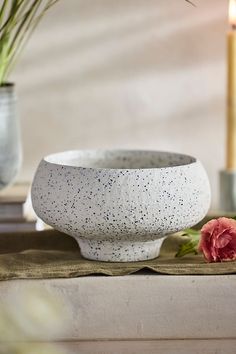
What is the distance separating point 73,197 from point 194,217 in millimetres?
105

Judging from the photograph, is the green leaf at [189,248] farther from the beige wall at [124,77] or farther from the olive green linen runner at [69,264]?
the beige wall at [124,77]

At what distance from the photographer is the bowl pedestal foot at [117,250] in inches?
32.2

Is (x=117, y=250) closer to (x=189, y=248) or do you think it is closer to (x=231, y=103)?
(x=189, y=248)

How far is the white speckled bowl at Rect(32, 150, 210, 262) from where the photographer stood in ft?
2.56

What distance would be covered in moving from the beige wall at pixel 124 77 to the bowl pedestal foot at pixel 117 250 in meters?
0.61

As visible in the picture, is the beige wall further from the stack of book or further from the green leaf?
the green leaf

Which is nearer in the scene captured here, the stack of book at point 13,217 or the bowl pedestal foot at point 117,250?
the bowl pedestal foot at point 117,250

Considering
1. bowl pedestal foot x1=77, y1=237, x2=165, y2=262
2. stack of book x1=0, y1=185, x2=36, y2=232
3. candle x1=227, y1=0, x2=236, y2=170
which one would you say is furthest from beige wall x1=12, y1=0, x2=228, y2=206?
bowl pedestal foot x1=77, y1=237, x2=165, y2=262

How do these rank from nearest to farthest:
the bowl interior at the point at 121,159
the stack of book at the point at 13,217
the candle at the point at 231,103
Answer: the bowl interior at the point at 121,159
the stack of book at the point at 13,217
the candle at the point at 231,103

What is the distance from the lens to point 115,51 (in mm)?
1418

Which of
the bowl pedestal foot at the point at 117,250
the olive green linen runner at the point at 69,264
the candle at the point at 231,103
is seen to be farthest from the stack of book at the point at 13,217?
the candle at the point at 231,103

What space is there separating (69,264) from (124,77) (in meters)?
0.66

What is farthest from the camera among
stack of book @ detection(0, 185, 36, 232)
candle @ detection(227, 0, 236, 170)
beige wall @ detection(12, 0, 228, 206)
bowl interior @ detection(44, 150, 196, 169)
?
beige wall @ detection(12, 0, 228, 206)

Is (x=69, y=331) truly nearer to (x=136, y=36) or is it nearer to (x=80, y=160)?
(x=80, y=160)
